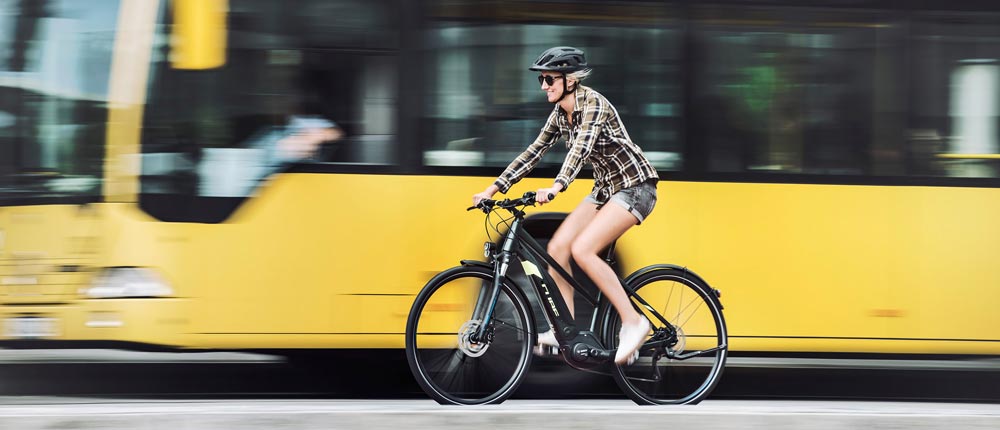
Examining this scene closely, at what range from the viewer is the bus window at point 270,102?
7.05 meters

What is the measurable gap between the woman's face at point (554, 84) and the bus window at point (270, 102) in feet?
5.31

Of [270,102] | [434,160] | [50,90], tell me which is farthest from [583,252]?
[50,90]

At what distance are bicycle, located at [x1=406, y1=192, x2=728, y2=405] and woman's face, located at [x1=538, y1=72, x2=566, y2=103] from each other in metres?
0.51

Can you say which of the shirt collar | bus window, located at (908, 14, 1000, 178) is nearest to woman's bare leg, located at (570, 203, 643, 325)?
the shirt collar

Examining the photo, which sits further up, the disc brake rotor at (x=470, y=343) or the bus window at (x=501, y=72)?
the bus window at (x=501, y=72)

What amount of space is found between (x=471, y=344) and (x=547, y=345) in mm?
383

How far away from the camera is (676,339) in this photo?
623 centimetres

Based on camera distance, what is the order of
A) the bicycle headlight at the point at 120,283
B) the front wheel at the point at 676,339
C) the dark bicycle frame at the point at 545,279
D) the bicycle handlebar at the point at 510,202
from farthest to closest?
the bicycle headlight at the point at 120,283 < the front wheel at the point at 676,339 < the dark bicycle frame at the point at 545,279 < the bicycle handlebar at the point at 510,202

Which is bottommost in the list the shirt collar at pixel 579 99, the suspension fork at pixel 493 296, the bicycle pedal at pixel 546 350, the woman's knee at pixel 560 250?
the bicycle pedal at pixel 546 350

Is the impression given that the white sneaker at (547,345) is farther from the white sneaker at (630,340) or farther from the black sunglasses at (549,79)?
the black sunglasses at (549,79)

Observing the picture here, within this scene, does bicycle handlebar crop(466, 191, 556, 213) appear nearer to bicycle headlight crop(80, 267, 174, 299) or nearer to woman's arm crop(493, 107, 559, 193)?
woman's arm crop(493, 107, 559, 193)

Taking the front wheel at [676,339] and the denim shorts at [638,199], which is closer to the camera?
the denim shorts at [638,199]

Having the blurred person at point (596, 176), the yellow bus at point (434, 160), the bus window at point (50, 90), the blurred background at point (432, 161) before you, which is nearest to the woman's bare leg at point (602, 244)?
the blurred person at point (596, 176)

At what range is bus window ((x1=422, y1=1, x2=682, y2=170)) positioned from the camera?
23.8 ft
